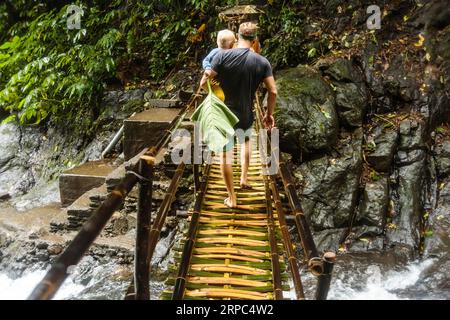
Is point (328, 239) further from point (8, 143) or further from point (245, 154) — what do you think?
point (8, 143)

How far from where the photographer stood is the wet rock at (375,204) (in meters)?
6.19

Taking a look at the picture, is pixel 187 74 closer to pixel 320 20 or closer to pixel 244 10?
pixel 244 10

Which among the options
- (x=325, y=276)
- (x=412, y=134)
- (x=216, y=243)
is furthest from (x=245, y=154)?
(x=412, y=134)

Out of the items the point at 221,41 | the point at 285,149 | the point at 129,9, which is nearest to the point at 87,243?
the point at 221,41

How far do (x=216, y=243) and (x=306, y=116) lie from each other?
157 inches

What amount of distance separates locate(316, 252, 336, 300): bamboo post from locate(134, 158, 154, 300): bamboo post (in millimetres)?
960

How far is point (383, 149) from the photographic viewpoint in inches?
267

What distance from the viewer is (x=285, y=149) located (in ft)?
22.3

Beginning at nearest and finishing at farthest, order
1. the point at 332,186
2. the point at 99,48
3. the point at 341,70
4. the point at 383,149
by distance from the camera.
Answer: the point at 332,186, the point at 383,149, the point at 341,70, the point at 99,48

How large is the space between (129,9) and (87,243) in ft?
31.8

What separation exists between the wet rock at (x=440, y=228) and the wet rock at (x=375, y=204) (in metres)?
0.73

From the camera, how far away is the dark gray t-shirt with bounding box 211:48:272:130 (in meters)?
3.53

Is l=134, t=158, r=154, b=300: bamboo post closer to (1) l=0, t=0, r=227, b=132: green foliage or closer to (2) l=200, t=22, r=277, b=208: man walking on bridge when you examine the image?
(2) l=200, t=22, r=277, b=208: man walking on bridge

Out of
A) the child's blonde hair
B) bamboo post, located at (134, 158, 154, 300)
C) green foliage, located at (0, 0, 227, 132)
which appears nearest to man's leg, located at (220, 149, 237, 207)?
the child's blonde hair
